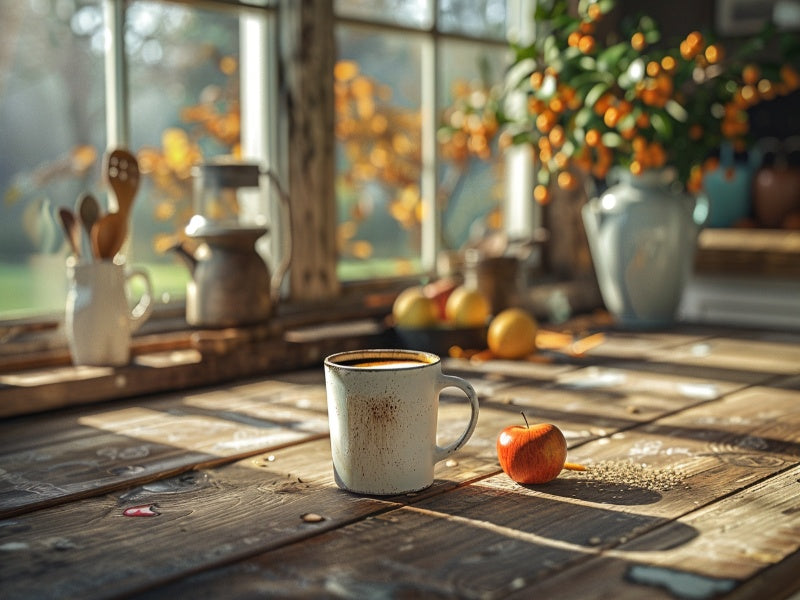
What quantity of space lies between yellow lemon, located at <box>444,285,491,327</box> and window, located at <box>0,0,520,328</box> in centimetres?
39

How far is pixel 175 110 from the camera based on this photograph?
239 centimetres

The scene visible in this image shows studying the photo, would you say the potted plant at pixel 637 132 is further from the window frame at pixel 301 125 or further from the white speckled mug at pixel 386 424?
the white speckled mug at pixel 386 424

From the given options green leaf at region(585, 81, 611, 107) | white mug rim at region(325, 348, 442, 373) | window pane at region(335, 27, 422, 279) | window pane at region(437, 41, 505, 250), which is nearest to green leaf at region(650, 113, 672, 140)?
green leaf at region(585, 81, 611, 107)

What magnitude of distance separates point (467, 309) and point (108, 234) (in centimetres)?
69

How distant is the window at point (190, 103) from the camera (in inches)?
76.0

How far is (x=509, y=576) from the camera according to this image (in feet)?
2.71

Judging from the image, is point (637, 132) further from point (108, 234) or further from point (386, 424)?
point (386, 424)

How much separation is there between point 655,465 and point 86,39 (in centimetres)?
140

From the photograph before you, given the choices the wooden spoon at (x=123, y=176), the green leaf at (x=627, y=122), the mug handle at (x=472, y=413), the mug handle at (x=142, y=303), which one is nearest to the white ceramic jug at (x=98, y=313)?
the mug handle at (x=142, y=303)

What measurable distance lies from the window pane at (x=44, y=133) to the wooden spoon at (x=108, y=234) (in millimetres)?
273

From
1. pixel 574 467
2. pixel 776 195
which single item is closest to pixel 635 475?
pixel 574 467

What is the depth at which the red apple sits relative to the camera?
42.6 inches

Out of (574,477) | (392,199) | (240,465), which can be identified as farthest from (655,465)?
(392,199)

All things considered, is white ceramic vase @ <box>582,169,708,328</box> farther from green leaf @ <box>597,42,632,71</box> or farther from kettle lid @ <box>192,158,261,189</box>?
kettle lid @ <box>192,158,261,189</box>
